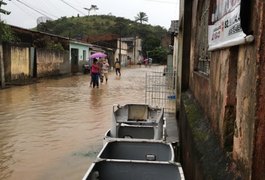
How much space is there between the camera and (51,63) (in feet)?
93.5

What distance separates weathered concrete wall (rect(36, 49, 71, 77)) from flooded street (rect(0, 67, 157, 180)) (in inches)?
422

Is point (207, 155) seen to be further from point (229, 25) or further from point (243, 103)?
point (229, 25)

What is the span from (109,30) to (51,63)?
61123mm

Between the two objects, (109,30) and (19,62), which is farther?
(109,30)

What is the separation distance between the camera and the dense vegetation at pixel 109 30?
7656cm

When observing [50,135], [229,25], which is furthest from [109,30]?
[229,25]

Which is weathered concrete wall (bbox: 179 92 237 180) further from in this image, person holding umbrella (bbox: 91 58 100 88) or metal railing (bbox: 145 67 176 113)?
person holding umbrella (bbox: 91 58 100 88)

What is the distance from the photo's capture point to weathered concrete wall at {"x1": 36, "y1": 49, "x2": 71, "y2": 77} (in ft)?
84.7

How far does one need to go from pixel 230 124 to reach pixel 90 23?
3833 inches

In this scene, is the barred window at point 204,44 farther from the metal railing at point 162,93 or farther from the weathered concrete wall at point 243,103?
the metal railing at point 162,93

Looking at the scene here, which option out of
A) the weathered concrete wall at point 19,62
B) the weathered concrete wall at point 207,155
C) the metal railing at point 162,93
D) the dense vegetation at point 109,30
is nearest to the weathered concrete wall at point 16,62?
the weathered concrete wall at point 19,62

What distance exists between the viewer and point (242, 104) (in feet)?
8.75

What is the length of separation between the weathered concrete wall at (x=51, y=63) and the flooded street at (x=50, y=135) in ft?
35.1

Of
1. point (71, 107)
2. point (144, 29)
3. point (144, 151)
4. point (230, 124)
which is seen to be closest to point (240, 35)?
point (230, 124)
